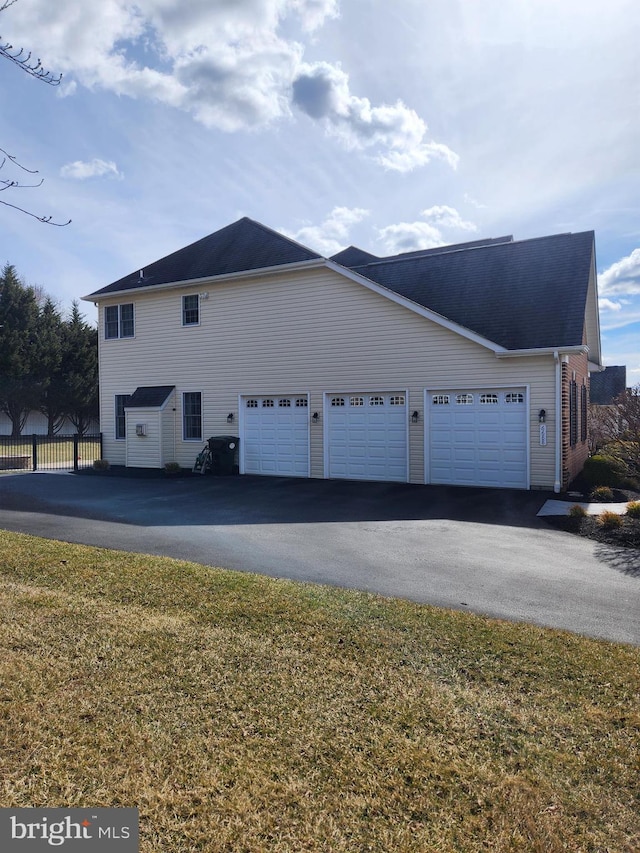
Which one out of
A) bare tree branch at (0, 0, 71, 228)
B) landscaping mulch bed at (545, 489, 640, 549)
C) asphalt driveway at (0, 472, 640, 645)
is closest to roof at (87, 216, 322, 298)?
asphalt driveway at (0, 472, 640, 645)

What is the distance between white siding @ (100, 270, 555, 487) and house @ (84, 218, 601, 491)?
41 mm

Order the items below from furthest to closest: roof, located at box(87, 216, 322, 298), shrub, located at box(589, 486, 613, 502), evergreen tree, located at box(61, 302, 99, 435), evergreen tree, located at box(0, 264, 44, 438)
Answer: evergreen tree, located at box(61, 302, 99, 435) → evergreen tree, located at box(0, 264, 44, 438) → roof, located at box(87, 216, 322, 298) → shrub, located at box(589, 486, 613, 502)

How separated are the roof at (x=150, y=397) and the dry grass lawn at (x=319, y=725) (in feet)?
43.9

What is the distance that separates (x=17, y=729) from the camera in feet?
10.3

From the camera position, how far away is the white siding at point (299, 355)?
13.9 m

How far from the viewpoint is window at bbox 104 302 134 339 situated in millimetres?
19797

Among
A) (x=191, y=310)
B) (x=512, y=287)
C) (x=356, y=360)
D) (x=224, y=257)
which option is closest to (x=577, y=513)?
(x=356, y=360)

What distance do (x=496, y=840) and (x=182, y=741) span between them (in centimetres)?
171

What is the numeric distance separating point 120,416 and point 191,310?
16.2ft

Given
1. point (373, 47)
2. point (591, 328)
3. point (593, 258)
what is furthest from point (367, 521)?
point (591, 328)

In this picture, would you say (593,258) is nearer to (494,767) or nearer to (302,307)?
(302,307)

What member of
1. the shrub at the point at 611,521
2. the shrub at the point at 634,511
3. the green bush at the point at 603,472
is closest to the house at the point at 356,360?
the green bush at the point at 603,472

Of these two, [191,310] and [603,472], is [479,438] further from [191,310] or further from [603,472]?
[191,310]

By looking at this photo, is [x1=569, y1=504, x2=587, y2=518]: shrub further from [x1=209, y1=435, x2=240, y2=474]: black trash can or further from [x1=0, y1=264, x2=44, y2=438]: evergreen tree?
[x1=0, y1=264, x2=44, y2=438]: evergreen tree
